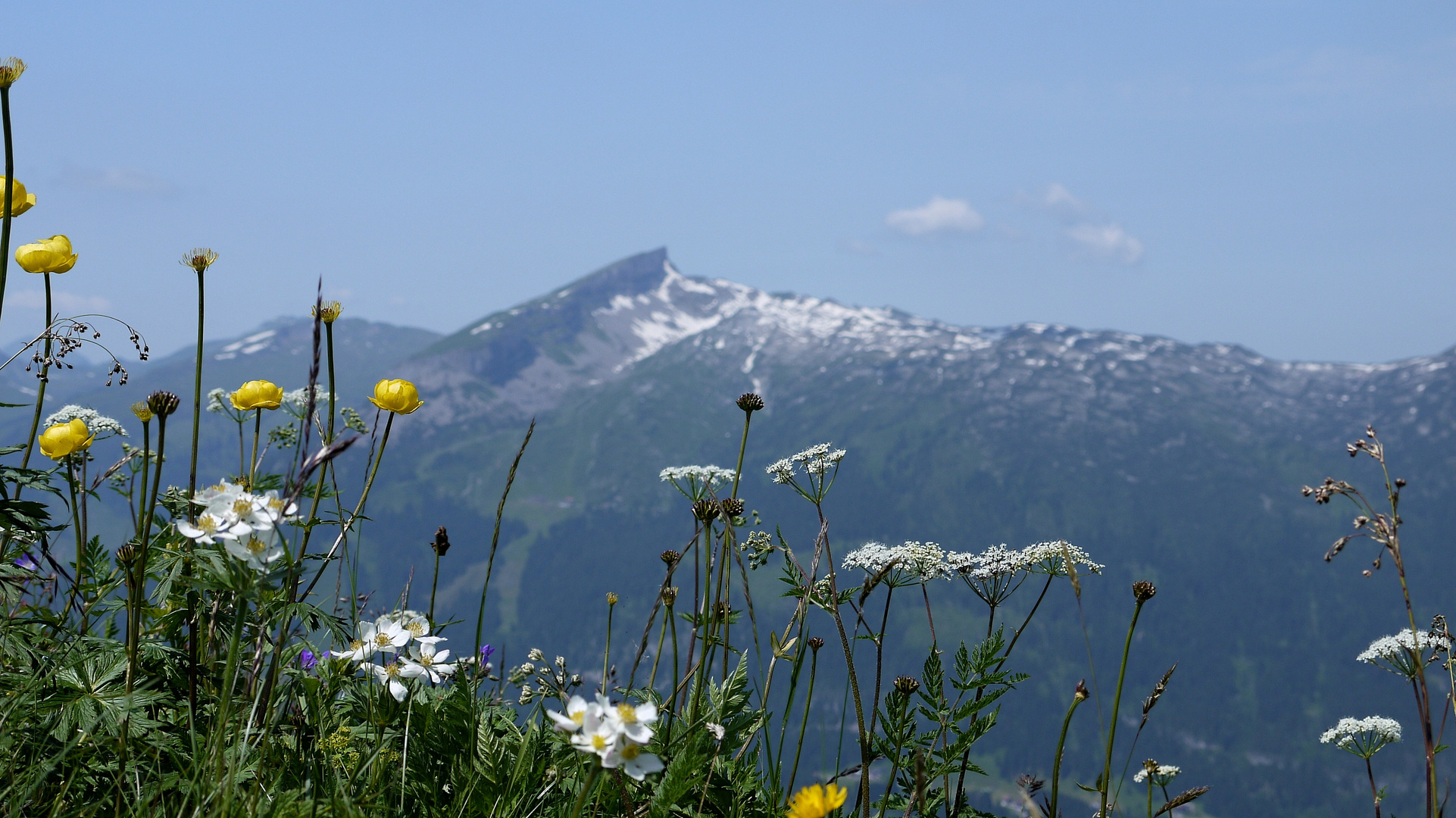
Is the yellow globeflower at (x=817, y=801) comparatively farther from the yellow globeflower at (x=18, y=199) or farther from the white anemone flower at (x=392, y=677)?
the yellow globeflower at (x=18, y=199)

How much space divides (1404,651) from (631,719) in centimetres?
539

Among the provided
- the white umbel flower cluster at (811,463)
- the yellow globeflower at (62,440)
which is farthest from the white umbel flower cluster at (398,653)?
the white umbel flower cluster at (811,463)

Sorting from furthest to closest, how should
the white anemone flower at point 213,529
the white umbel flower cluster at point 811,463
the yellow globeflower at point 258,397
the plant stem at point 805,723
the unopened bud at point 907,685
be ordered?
the white umbel flower cluster at point 811,463 < the yellow globeflower at point 258,397 < the unopened bud at point 907,685 < the plant stem at point 805,723 < the white anemone flower at point 213,529

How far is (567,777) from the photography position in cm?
352

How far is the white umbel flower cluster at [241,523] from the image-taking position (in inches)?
90.2

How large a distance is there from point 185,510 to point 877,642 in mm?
2924

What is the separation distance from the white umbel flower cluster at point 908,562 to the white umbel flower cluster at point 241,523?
2.31 m

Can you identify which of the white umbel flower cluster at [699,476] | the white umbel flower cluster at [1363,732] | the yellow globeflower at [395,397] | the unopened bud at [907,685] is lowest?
the white umbel flower cluster at [1363,732]

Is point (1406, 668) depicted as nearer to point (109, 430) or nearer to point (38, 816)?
point (38, 816)

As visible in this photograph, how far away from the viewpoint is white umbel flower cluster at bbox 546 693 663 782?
6.87ft

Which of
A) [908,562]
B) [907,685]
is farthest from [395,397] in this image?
[907,685]

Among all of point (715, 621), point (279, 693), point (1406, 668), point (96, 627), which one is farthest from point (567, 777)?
point (1406, 668)

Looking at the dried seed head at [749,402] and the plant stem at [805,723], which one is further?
the dried seed head at [749,402]

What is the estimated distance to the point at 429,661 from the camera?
315 cm
